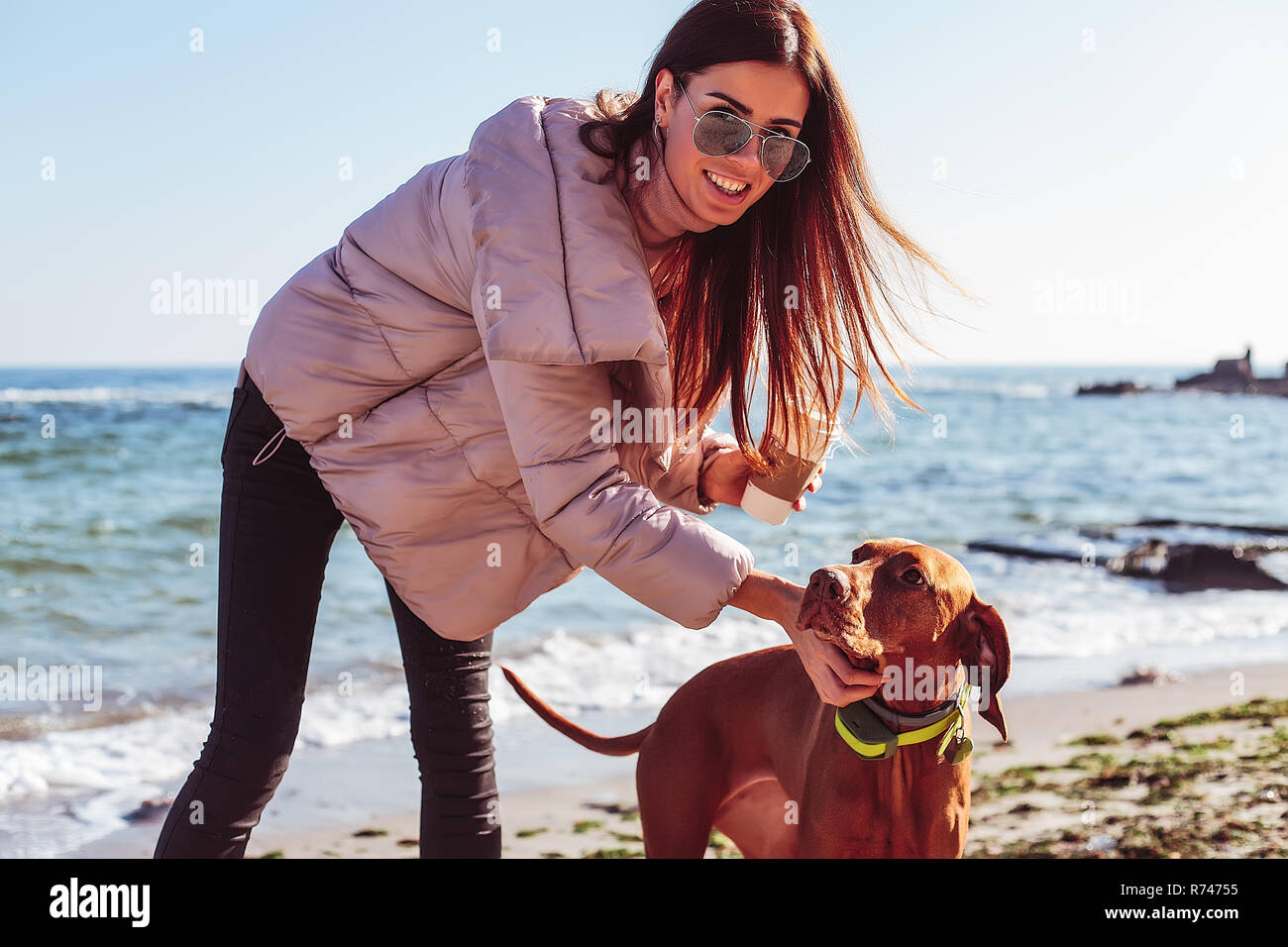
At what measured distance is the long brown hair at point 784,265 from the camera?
7.22 feet

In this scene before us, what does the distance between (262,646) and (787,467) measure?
1210 mm

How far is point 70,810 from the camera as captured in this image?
4406 millimetres

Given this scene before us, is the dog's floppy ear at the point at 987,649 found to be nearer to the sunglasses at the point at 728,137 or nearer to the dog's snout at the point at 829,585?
the dog's snout at the point at 829,585

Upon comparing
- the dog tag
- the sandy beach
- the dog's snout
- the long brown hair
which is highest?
the long brown hair

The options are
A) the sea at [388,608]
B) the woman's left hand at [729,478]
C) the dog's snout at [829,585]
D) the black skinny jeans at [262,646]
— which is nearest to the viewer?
the dog's snout at [829,585]

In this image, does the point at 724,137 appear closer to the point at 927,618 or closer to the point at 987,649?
the point at 927,618

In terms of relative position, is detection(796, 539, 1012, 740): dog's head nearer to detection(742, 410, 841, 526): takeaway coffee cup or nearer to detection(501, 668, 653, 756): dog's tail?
detection(742, 410, 841, 526): takeaway coffee cup

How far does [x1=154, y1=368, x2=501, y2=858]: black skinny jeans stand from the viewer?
7.55 ft

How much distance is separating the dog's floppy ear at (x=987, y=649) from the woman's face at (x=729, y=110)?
0.97 meters

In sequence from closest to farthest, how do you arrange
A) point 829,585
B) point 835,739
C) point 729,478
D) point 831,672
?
point 831,672 → point 829,585 → point 835,739 → point 729,478

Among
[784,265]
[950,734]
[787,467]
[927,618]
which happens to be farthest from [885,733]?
[784,265]

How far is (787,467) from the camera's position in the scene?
2633 millimetres

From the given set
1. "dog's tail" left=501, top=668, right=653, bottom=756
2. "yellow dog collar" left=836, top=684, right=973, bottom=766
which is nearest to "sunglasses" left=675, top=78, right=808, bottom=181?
"yellow dog collar" left=836, top=684, right=973, bottom=766

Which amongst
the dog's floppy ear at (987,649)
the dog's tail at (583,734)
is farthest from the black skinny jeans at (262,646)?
the dog's floppy ear at (987,649)
